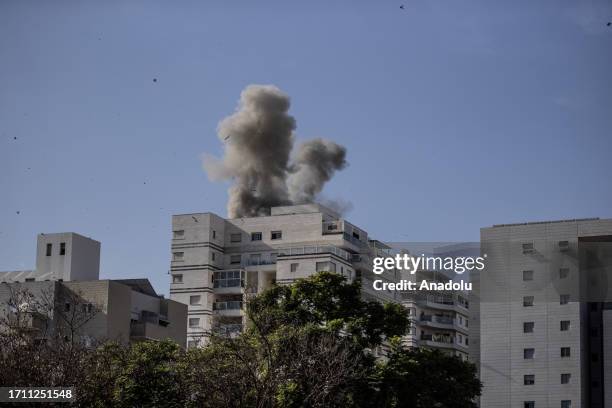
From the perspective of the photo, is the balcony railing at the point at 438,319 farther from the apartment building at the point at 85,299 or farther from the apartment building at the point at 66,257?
the apartment building at the point at 66,257

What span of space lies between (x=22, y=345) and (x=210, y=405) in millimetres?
7610

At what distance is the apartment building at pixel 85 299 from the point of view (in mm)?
77250

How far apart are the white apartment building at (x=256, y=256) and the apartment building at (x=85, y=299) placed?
45.6 ft

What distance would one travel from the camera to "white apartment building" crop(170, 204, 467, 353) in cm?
10406

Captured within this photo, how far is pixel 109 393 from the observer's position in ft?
160

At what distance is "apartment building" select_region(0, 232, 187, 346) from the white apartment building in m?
13.9

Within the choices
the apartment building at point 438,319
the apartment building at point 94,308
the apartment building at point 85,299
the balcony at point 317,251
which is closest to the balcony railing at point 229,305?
the balcony at point 317,251

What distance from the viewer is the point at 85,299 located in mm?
78625

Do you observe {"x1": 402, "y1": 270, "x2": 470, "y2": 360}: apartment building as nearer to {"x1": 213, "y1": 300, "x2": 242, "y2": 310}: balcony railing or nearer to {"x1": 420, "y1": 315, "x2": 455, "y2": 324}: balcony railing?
{"x1": 420, "y1": 315, "x2": 455, "y2": 324}: balcony railing

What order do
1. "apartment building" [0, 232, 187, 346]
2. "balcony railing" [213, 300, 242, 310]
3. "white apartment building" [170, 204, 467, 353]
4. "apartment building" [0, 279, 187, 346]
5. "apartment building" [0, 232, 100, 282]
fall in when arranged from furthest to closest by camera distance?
"balcony railing" [213, 300, 242, 310] < "white apartment building" [170, 204, 467, 353] < "apartment building" [0, 232, 100, 282] < "apartment building" [0, 232, 187, 346] < "apartment building" [0, 279, 187, 346]

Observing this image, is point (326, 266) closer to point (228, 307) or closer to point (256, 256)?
point (256, 256)

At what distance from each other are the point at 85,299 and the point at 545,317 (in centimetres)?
3245

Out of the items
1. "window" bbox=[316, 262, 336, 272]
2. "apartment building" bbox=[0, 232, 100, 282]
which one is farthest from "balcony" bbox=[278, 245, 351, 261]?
"apartment building" bbox=[0, 232, 100, 282]

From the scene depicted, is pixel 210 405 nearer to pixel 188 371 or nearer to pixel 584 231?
pixel 188 371
